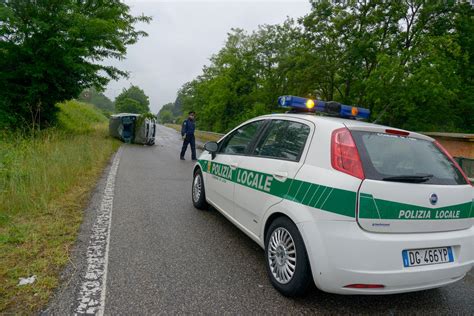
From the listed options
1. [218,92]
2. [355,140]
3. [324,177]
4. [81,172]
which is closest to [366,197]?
[324,177]

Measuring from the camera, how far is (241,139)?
3.96 meters

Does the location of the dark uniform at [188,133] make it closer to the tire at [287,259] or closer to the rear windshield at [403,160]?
the tire at [287,259]

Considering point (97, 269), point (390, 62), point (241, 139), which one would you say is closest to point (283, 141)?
point (241, 139)

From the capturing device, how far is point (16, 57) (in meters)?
11.4

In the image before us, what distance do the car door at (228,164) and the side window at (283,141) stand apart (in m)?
0.23

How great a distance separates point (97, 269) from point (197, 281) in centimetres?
96

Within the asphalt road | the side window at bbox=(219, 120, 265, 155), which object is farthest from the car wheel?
the side window at bbox=(219, 120, 265, 155)

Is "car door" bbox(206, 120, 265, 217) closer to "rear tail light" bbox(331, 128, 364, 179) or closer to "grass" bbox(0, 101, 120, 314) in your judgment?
"rear tail light" bbox(331, 128, 364, 179)

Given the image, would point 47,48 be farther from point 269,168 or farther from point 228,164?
point 269,168

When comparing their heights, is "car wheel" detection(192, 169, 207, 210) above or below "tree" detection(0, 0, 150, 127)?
below

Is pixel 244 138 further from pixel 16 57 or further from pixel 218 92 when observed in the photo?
pixel 218 92

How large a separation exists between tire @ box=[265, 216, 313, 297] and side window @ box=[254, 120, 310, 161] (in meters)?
0.63

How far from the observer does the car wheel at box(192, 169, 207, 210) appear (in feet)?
15.8

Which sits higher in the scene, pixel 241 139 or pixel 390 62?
pixel 390 62
